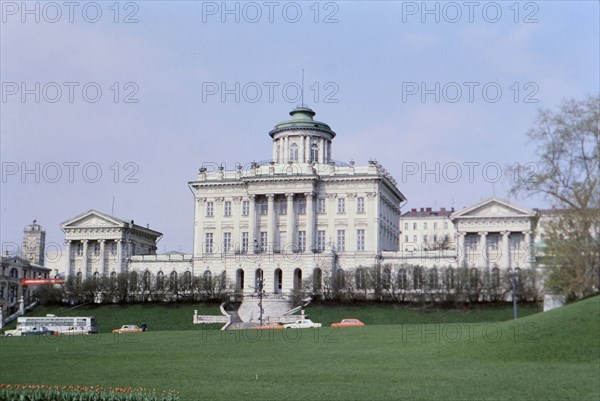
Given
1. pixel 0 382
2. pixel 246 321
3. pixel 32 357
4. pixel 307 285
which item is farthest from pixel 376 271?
pixel 0 382

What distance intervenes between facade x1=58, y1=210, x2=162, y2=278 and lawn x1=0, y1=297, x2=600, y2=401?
63.0m

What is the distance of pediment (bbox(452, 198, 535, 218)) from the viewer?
4109 inches

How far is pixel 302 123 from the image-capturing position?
114 meters

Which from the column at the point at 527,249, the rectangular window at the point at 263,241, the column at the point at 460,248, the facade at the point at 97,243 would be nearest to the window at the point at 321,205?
the rectangular window at the point at 263,241

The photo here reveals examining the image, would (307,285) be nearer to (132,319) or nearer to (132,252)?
(132,319)

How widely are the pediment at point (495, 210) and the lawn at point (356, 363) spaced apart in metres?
51.8

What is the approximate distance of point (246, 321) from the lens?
296 ft

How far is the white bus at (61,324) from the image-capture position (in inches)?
3171

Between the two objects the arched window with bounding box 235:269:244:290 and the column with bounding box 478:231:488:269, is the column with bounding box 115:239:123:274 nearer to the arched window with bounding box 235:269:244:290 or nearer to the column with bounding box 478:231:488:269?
the arched window with bounding box 235:269:244:290

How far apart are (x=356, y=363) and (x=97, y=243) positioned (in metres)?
84.0

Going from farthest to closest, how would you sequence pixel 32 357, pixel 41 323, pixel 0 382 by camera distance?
pixel 41 323, pixel 32 357, pixel 0 382

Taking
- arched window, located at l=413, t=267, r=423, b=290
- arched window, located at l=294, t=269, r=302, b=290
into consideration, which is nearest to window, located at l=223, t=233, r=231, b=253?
arched window, located at l=294, t=269, r=302, b=290

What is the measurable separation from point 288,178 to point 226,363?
6870 centimetres

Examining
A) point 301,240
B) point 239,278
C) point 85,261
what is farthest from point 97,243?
point 301,240
